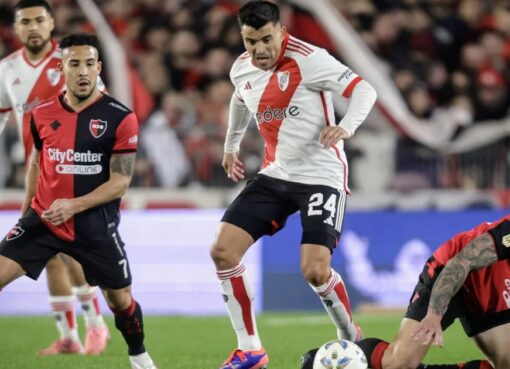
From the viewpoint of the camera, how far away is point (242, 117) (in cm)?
→ 787

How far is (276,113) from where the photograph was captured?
7367mm

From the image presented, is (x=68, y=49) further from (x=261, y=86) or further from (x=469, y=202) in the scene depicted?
(x=469, y=202)

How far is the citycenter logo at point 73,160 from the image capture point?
708cm

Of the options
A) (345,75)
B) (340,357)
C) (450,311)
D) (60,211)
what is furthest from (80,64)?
(450,311)

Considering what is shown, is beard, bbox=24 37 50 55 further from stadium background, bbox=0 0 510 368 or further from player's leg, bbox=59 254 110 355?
stadium background, bbox=0 0 510 368

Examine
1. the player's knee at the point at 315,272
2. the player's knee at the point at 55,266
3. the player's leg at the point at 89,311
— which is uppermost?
the player's knee at the point at 315,272

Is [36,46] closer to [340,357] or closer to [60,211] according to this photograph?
[60,211]

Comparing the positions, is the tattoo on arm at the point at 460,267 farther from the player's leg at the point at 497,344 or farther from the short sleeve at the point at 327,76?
the short sleeve at the point at 327,76

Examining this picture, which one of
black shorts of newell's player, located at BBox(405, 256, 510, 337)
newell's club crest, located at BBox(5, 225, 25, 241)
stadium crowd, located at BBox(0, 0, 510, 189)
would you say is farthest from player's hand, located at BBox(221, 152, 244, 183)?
stadium crowd, located at BBox(0, 0, 510, 189)

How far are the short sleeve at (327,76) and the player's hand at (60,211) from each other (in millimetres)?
1646

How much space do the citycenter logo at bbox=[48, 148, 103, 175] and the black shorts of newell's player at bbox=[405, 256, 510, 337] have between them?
2099mm

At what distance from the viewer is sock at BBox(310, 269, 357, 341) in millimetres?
7246

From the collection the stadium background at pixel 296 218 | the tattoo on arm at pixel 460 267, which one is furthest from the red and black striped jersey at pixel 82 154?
the stadium background at pixel 296 218

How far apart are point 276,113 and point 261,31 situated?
54 centimetres
